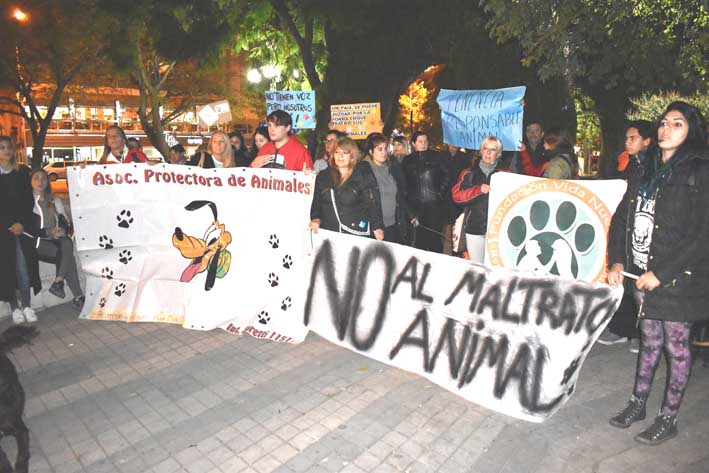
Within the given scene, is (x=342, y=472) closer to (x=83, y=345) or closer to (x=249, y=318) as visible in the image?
(x=249, y=318)

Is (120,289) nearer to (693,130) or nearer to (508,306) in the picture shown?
(508,306)

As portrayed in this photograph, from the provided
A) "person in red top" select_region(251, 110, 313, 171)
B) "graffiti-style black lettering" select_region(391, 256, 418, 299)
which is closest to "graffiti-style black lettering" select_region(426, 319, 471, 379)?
"graffiti-style black lettering" select_region(391, 256, 418, 299)

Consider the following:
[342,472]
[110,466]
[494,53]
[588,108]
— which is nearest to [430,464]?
[342,472]

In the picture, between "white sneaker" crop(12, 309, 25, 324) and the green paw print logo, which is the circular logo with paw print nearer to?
the green paw print logo

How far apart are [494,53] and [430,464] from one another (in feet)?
41.4

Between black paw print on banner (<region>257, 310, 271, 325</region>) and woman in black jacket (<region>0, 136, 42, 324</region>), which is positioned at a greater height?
woman in black jacket (<region>0, 136, 42, 324</region>)

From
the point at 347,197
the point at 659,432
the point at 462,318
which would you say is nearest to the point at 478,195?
the point at 347,197

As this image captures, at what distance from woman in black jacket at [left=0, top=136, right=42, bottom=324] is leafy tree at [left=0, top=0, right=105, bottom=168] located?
20.2 metres

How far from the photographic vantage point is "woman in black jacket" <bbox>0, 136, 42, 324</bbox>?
5773 millimetres

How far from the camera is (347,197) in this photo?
5336mm

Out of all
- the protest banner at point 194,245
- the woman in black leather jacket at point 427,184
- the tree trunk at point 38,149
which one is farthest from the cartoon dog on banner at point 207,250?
the tree trunk at point 38,149

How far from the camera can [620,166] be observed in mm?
5895

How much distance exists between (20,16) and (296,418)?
23846 mm

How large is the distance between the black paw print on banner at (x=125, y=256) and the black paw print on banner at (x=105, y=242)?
0.14 meters
